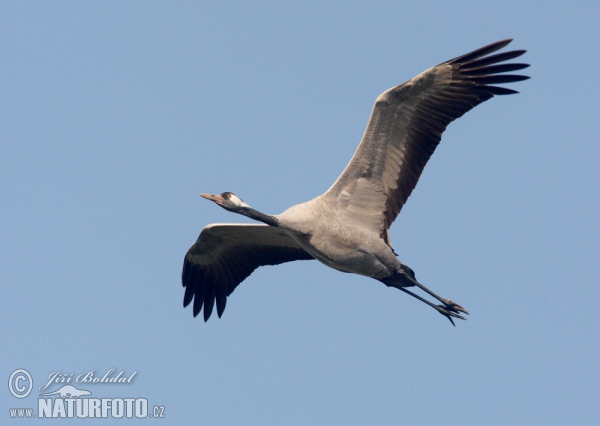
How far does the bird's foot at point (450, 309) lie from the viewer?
15.3 meters

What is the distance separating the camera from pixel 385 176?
566 inches

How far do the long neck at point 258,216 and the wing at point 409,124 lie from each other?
3.48ft

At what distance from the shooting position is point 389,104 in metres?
13.8

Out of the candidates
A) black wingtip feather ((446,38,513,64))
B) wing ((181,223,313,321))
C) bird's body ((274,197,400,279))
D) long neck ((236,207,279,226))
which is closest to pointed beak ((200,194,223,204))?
long neck ((236,207,279,226))

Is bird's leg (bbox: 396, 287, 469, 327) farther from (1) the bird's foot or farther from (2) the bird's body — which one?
(2) the bird's body

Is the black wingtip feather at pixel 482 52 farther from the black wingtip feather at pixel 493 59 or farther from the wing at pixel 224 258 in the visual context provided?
the wing at pixel 224 258

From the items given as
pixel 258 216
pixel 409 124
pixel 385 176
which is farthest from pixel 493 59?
pixel 258 216

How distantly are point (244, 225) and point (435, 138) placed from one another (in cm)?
336

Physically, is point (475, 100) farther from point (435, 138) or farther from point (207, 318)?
point (207, 318)

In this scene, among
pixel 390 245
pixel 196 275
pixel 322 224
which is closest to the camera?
pixel 322 224

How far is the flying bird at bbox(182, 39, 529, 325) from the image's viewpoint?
13742 mm

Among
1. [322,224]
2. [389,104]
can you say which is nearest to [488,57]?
[389,104]

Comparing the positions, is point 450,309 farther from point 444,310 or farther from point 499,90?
point 499,90

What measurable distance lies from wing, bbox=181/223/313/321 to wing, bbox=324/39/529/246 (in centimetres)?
156
